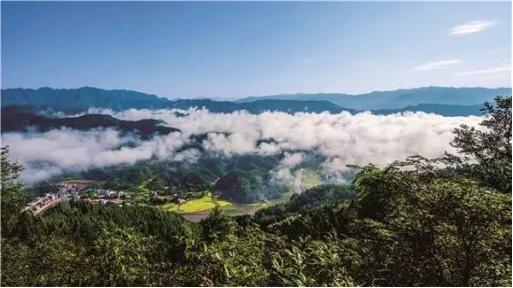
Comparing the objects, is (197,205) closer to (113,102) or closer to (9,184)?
(113,102)

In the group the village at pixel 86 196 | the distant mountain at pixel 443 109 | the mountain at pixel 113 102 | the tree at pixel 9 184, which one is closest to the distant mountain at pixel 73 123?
the mountain at pixel 113 102

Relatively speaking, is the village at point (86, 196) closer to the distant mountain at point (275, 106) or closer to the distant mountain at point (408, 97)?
the distant mountain at point (275, 106)

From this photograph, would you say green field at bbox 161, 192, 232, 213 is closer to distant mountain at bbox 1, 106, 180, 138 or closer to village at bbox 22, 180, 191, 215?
village at bbox 22, 180, 191, 215

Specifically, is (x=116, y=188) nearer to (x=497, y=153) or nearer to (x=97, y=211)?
(x=97, y=211)

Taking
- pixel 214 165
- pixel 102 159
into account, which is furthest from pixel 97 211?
pixel 214 165

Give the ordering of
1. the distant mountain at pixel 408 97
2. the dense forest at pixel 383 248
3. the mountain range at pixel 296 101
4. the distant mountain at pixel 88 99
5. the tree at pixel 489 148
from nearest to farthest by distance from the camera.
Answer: the dense forest at pixel 383 248
the tree at pixel 489 148
the distant mountain at pixel 408 97
the mountain range at pixel 296 101
the distant mountain at pixel 88 99
